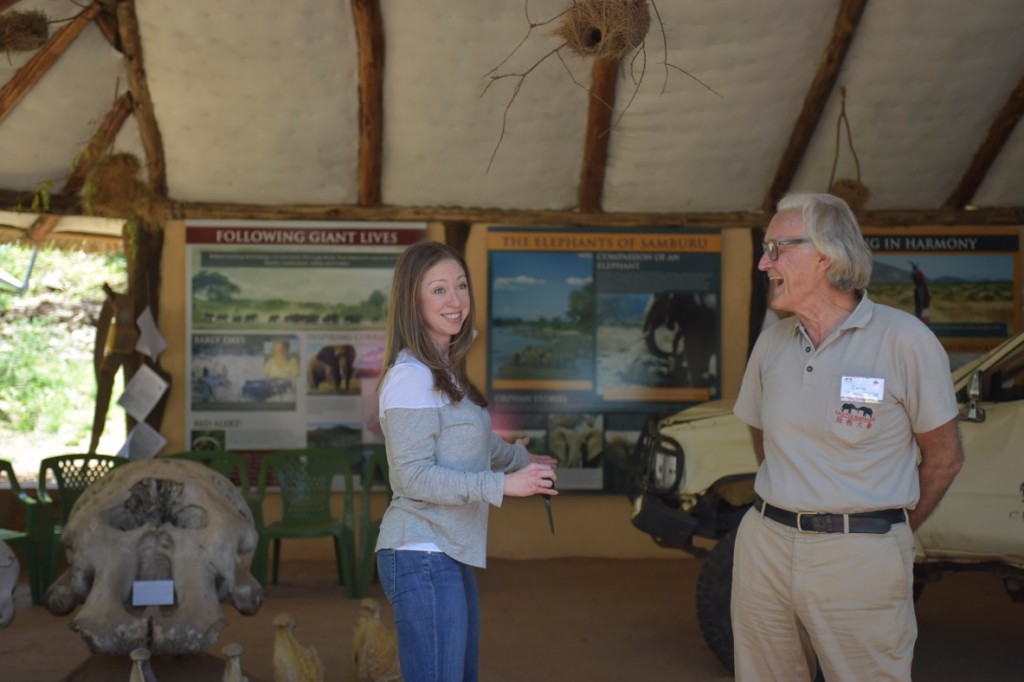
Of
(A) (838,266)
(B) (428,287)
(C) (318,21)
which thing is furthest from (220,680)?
(C) (318,21)

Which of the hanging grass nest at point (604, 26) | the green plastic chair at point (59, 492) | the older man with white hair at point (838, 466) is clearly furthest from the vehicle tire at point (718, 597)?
the green plastic chair at point (59, 492)

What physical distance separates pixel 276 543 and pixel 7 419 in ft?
29.3

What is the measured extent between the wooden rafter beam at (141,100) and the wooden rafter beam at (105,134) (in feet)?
0.38

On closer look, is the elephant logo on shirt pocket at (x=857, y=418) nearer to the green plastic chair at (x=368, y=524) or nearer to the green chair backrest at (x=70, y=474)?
the green plastic chair at (x=368, y=524)

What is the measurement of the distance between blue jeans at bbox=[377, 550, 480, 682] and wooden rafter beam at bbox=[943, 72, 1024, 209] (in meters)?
6.51

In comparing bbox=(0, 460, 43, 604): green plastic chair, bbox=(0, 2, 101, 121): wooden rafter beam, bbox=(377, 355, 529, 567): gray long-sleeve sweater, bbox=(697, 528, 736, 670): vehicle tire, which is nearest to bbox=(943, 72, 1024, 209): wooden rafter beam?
bbox=(697, 528, 736, 670): vehicle tire

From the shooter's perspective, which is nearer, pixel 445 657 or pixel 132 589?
pixel 445 657

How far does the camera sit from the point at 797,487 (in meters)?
3.24

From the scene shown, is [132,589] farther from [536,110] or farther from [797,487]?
[536,110]

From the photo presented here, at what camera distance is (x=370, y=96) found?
7793mm

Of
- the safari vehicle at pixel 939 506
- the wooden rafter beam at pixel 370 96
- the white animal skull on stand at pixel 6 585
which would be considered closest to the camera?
the white animal skull on stand at pixel 6 585

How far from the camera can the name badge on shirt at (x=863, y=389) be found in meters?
3.16

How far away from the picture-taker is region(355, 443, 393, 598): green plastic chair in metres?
7.79

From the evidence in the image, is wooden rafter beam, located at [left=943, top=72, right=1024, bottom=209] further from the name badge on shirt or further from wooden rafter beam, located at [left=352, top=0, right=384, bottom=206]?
the name badge on shirt
